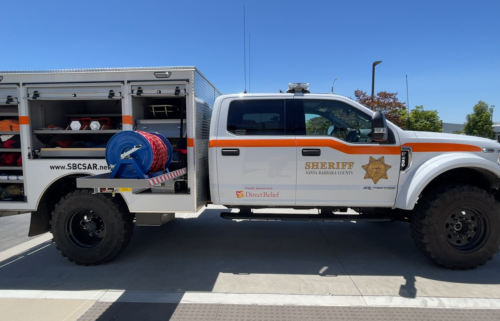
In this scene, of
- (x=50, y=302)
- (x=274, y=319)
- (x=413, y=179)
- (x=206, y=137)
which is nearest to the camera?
(x=274, y=319)

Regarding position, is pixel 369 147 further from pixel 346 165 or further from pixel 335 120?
pixel 335 120

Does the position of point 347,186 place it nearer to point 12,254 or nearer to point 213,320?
point 213,320

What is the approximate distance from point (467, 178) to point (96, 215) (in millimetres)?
5259

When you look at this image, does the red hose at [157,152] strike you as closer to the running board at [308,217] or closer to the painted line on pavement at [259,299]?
the running board at [308,217]

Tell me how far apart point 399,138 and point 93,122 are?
13.6ft

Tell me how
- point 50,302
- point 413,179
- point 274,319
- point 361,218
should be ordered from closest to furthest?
point 274,319
point 50,302
point 413,179
point 361,218

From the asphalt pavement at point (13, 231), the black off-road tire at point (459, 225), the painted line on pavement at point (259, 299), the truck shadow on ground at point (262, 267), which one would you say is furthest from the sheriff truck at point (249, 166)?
the asphalt pavement at point (13, 231)

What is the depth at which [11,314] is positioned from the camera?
285 cm

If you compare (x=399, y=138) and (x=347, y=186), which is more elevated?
(x=399, y=138)

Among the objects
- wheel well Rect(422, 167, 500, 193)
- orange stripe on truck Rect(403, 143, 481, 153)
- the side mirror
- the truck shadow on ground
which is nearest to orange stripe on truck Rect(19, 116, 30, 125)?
the truck shadow on ground

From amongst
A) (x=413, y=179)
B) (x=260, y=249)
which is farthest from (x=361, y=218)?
(x=260, y=249)

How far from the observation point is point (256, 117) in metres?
3.93

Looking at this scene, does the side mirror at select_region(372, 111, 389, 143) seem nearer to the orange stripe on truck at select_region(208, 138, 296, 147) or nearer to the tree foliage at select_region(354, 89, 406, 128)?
the orange stripe on truck at select_region(208, 138, 296, 147)

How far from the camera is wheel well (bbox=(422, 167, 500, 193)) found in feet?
12.6
